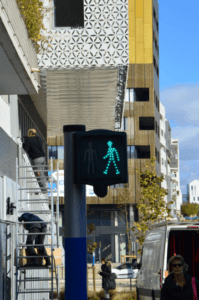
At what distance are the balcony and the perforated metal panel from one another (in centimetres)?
122

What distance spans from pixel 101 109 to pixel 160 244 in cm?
1206

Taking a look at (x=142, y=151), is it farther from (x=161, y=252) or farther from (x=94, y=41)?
(x=161, y=252)

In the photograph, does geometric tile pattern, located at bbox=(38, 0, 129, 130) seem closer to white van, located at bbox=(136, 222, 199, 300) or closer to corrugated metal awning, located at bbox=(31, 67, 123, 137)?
corrugated metal awning, located at bbox=(31, 67, 123, 137)

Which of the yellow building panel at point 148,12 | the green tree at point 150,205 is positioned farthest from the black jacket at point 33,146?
the yellow building panel at point 148,12

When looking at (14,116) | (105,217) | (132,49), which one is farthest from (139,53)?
(14,116)

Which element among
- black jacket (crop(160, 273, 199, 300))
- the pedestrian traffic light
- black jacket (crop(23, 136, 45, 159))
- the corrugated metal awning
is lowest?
black jacket (crop(160, 273, 199, 300))

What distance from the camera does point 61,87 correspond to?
60.6 feet

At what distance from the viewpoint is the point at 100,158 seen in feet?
11.5

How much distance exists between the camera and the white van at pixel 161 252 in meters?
10.1

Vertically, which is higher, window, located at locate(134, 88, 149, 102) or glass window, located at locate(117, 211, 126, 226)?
window, located at locate(134, 88, 149, 102)

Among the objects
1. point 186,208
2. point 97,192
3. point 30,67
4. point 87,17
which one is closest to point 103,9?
Answer: point 87,17

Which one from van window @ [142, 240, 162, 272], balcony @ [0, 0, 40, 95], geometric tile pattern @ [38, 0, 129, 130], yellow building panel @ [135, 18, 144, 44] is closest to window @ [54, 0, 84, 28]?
geometric tile pattern @ [38, 0, 129, 130]

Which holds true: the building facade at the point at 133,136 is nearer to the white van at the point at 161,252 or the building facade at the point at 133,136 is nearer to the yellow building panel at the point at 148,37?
the yellow building panel at the point at 148,37

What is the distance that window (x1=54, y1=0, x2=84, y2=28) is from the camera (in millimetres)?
16203
